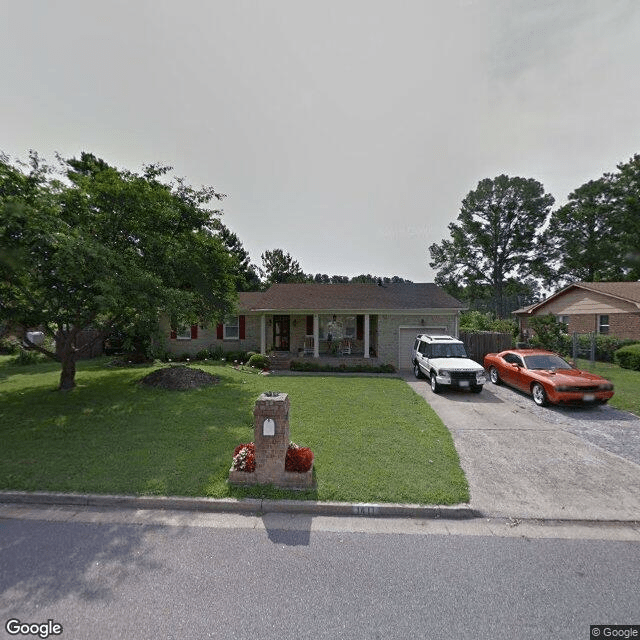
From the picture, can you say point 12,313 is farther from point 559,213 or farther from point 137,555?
point 559,213

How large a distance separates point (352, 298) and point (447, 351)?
21.7 ft

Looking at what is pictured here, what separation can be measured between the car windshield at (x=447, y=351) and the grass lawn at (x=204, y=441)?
2.09m

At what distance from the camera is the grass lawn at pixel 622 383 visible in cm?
882

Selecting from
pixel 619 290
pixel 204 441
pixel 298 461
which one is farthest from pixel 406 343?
pixel 619 290

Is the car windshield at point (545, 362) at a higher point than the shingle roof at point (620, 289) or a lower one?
lower

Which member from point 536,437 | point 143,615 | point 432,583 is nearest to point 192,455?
point 143,615

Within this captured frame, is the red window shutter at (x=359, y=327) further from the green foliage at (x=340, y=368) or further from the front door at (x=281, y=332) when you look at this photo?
the front door at (x=281, y=332)

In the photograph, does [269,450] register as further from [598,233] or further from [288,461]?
[598,233]

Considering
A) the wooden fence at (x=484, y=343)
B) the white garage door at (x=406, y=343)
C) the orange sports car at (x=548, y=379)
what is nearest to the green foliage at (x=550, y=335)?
the wooden fence at (x=484, y=343)

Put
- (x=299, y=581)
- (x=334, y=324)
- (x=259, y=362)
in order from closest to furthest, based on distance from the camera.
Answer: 1. (x=299, y=581)
2. (x=259, y=362)
3. (x=334, y=324)

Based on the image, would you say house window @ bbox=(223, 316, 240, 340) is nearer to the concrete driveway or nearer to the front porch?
the front porch

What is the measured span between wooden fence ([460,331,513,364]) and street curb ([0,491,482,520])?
13433 mm

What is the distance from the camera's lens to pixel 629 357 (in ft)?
46.4

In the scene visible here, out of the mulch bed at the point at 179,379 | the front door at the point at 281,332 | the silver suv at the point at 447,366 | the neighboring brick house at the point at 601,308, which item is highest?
the neighboring brick house at the point at 601,308
